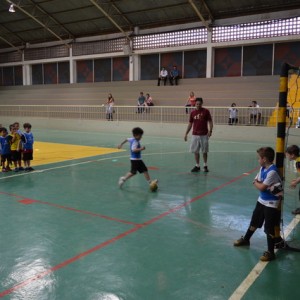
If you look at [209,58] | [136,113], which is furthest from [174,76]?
[136,113]

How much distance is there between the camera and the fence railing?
16.9m

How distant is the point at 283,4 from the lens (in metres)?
21.3

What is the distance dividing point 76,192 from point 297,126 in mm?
11386

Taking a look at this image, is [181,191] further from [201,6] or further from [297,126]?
[201,6]

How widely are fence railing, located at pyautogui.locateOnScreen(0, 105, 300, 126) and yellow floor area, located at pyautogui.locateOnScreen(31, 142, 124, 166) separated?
6.10m

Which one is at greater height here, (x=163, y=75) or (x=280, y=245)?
(x=163, y=75)

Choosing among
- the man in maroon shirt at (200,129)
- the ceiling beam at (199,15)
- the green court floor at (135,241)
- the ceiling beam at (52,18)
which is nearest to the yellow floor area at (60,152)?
the green court floor at (135,241)

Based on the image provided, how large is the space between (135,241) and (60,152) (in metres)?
8.94

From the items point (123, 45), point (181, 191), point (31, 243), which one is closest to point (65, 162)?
point (181, 191)

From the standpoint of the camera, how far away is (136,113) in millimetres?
20531

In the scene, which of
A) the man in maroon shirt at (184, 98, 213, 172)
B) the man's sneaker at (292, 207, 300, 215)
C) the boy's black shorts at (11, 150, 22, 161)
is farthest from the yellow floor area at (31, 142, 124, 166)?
the man's sneaker at (292, 207, 300, 215)

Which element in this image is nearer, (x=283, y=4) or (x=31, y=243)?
(x=31, y=243)

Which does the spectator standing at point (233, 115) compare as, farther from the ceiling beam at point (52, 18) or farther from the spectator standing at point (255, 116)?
the ceiling beam at point (52, 18)

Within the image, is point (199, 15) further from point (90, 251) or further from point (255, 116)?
point (90, 251)
